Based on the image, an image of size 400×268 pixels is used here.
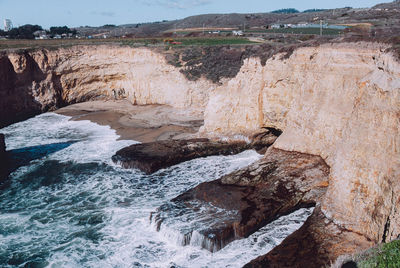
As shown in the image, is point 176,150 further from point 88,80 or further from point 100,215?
point 88,80

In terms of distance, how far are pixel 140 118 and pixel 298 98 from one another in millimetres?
14053

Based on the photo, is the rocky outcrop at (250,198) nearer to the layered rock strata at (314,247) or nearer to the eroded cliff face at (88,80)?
the layered rock strata at (314,247)

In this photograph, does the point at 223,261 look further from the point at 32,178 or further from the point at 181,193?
the point at 32,178

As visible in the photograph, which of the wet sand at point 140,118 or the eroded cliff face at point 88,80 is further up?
the eroded cliff face at point 88,80

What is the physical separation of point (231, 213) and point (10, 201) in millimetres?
10388

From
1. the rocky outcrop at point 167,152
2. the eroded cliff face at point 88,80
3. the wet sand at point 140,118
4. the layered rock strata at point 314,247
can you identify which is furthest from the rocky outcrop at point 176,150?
the layered rock strata at point 314,247

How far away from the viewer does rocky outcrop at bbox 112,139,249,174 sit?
18.1 meters

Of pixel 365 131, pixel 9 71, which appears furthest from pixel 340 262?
pixel 9 71

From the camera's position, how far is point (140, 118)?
27.5 metres

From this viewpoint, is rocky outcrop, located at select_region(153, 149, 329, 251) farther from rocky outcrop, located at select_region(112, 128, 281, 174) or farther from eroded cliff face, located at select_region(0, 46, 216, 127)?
eroded cliff face, located at select_region(0, 46, 216, 127)

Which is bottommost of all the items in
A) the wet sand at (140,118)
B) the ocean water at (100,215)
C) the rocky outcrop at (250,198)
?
the ocean water at (100,215)

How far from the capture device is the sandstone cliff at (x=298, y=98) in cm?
1072

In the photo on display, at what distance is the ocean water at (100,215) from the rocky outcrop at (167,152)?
44 cm

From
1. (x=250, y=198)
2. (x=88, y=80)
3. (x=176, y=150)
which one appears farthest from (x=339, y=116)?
(x=88, y=80)
